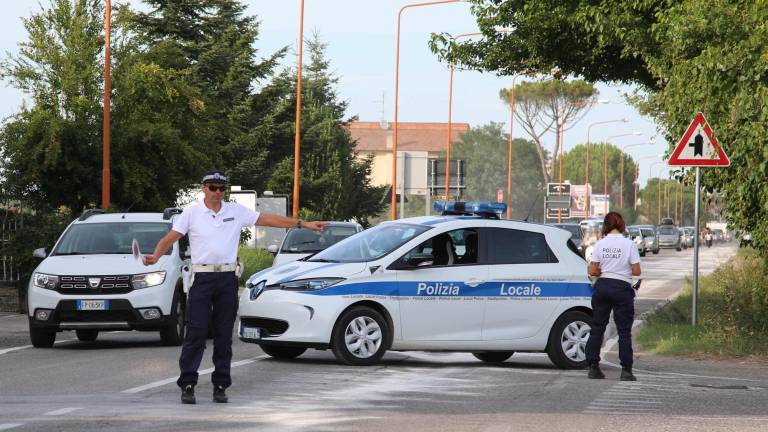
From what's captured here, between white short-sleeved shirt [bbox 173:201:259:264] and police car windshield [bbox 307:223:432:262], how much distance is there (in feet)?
Answer: 12.5

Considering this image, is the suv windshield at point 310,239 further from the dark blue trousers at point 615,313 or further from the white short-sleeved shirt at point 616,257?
the white short-sleeved shirt at point 616,257

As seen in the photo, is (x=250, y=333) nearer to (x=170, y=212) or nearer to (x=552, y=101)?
(x=170, y=212)

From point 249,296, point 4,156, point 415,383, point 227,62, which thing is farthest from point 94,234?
point 227,62

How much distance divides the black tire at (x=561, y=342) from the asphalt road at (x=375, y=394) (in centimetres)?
26

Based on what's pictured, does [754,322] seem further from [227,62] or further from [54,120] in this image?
[227,62]

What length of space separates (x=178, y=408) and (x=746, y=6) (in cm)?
975

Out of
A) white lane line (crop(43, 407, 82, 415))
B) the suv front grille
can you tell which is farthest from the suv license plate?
white lane line (crop(43, 407, 82, 415))

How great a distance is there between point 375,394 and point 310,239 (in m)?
16.0

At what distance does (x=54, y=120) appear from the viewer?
30.9 meters

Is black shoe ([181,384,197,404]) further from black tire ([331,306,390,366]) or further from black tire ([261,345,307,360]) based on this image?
black tire ([261,345,307,360])

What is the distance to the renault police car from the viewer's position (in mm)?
14766

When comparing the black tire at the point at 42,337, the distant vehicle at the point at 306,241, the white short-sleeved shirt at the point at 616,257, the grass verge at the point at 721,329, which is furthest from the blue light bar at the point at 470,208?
the distant vehicle at the point at 306,241

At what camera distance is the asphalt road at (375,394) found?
33.7 feet


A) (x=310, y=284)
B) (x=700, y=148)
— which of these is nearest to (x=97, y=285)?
(x=310, y=284)
